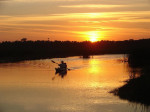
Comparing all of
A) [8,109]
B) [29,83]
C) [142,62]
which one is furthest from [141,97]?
[142,62]

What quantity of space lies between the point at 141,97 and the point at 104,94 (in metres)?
4.64

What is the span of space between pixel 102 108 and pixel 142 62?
26.9 metres

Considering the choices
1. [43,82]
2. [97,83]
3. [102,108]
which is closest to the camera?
[102,108]

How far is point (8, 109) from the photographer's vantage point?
72.6 feet

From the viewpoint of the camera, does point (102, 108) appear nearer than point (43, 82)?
Yes

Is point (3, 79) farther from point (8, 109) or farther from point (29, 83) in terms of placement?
point (8, 109)

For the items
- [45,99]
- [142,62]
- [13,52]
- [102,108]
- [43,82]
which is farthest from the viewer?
[13,52]

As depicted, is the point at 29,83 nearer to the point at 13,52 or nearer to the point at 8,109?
the point at 8,109

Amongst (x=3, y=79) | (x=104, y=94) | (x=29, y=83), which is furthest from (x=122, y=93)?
(x=3, y=79)

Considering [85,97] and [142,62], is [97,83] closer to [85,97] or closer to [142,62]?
[85,97]

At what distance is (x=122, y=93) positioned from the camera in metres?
25.5

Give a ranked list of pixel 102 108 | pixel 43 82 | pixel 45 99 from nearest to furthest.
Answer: pixel 102 108 < pixel 45 99 < pixel 43 82

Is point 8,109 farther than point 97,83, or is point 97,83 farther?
point 97,83

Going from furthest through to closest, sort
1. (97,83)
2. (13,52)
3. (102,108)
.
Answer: (13,52), (97,83), (102,108)
